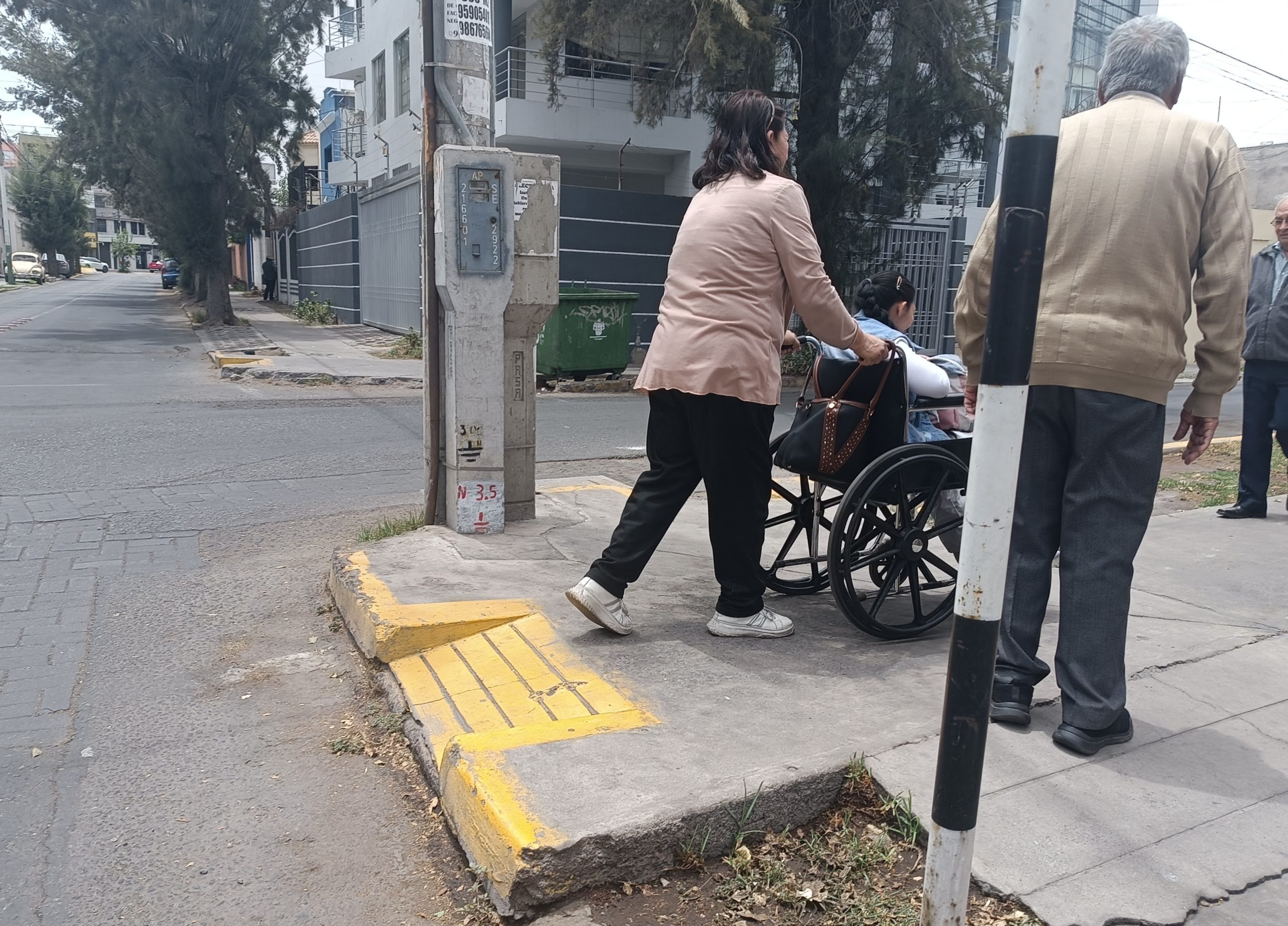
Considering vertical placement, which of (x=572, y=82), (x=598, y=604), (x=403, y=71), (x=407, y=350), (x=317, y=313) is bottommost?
(x=407, y=350)

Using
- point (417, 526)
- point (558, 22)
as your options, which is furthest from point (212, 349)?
point (417, 526)

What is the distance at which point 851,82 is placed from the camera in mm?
14617

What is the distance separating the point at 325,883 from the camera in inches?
103

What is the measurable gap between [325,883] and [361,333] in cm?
1942

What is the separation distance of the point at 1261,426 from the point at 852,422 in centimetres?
374

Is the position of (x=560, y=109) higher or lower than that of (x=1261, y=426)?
higher

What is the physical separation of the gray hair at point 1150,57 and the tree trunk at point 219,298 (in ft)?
76.4

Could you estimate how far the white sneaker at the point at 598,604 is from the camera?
3635 millimetres

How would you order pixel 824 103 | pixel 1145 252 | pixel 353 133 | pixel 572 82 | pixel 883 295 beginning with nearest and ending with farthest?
pixel 1145 252 < pixel 883 295 < pixel 824 103 < pixel 572 82 < pixel 353 133

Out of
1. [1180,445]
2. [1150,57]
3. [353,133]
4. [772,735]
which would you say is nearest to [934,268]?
[1180,445]

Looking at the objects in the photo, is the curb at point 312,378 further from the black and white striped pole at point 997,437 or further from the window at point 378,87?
the window at point 378,87

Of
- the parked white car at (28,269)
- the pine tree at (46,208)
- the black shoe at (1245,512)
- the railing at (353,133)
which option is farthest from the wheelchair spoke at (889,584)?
the pine tree at (46,208)

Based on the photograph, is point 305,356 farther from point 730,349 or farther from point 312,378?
point 730,349

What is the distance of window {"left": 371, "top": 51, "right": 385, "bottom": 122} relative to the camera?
25.8 m
